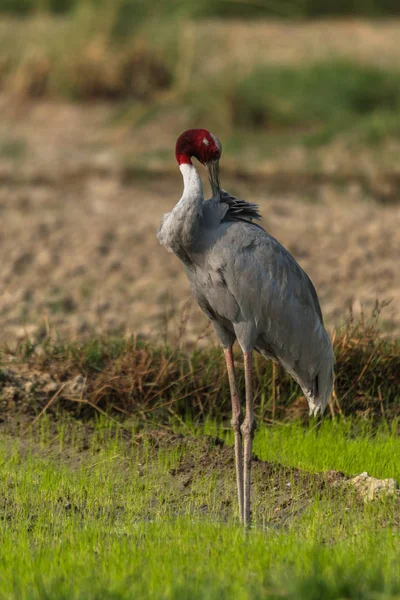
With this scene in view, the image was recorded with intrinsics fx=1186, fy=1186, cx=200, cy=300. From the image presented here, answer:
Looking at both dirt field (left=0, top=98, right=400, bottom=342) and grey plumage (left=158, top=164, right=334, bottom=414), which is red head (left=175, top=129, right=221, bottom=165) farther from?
dirt field (left=0, top=98, right=400, bottom=342)

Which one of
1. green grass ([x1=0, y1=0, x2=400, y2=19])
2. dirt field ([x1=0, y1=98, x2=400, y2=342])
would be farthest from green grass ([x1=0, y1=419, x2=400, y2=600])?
green grass ([x1=0, y1=0, x2=400, y2=19])

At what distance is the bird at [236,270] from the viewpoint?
4.98 m

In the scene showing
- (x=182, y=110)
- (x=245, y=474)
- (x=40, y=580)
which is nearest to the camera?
(x=40, y=580)

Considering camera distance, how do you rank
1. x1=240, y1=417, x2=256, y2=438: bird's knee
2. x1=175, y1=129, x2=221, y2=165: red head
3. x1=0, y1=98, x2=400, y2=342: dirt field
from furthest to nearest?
x1=0, y1=98, x2=400, y2=342: dirt field
x1=240, y1=417, x2=256, y2=438: bird's knee
x1=175, y1=129, x2=221, y2=165: red head

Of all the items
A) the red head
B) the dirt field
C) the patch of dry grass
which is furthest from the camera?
the dirt field

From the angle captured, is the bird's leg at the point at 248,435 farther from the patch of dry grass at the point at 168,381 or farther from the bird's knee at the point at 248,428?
the patch of dry grass at the point at 168,381

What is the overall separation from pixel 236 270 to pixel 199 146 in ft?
1.85

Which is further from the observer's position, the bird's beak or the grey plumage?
the bird's beak

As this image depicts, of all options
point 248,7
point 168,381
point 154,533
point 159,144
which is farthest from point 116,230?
point 248,7

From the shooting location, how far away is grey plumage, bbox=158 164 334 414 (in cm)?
498

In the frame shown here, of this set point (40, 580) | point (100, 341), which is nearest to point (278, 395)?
point (100, 341)

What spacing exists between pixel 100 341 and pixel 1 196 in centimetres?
489

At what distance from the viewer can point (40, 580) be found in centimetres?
393

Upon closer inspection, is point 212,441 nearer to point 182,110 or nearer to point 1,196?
point 1,196
